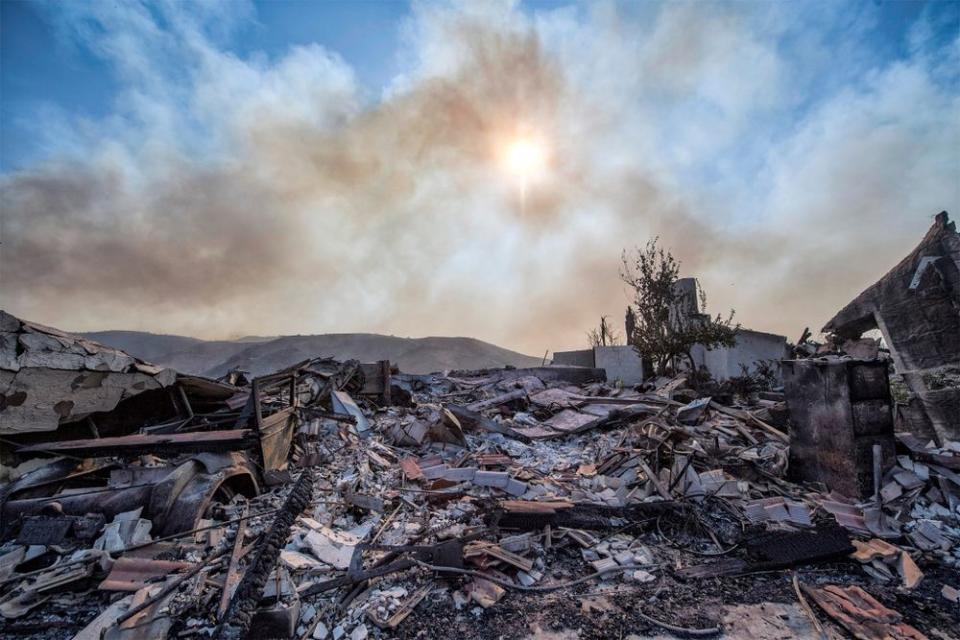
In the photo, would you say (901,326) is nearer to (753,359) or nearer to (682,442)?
(753,359)

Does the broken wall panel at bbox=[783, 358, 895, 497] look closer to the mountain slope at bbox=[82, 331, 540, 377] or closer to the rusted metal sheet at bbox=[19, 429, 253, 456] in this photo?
A: the rusted metal sheet at bbox=[19, 429, 253, 456]

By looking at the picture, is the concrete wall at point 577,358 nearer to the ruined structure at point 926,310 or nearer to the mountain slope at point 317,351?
the ruined structure at point 926,310

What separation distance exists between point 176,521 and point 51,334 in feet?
11.8

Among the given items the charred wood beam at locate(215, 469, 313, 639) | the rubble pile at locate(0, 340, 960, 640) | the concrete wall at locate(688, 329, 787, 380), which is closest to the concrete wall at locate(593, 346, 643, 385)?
the concrete wall at locate(688, 329, 787, 380)

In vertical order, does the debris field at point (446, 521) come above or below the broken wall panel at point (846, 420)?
below

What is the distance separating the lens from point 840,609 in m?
3.42

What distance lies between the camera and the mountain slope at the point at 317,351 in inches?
1387

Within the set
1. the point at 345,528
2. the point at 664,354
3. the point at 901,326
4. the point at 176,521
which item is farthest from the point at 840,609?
the point at 901,326

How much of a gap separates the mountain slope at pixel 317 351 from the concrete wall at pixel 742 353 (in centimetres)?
1870

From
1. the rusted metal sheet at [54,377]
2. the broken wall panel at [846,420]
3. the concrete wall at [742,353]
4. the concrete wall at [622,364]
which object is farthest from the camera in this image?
the concrete wall at [742,353]

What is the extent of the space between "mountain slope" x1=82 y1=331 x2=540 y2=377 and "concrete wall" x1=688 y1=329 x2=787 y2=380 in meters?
18.7

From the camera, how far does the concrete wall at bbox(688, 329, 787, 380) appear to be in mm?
16844

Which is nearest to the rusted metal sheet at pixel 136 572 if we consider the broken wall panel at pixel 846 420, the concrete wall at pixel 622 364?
the broken wall panel at pixel 846 420

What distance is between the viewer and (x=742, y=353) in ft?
56.8
